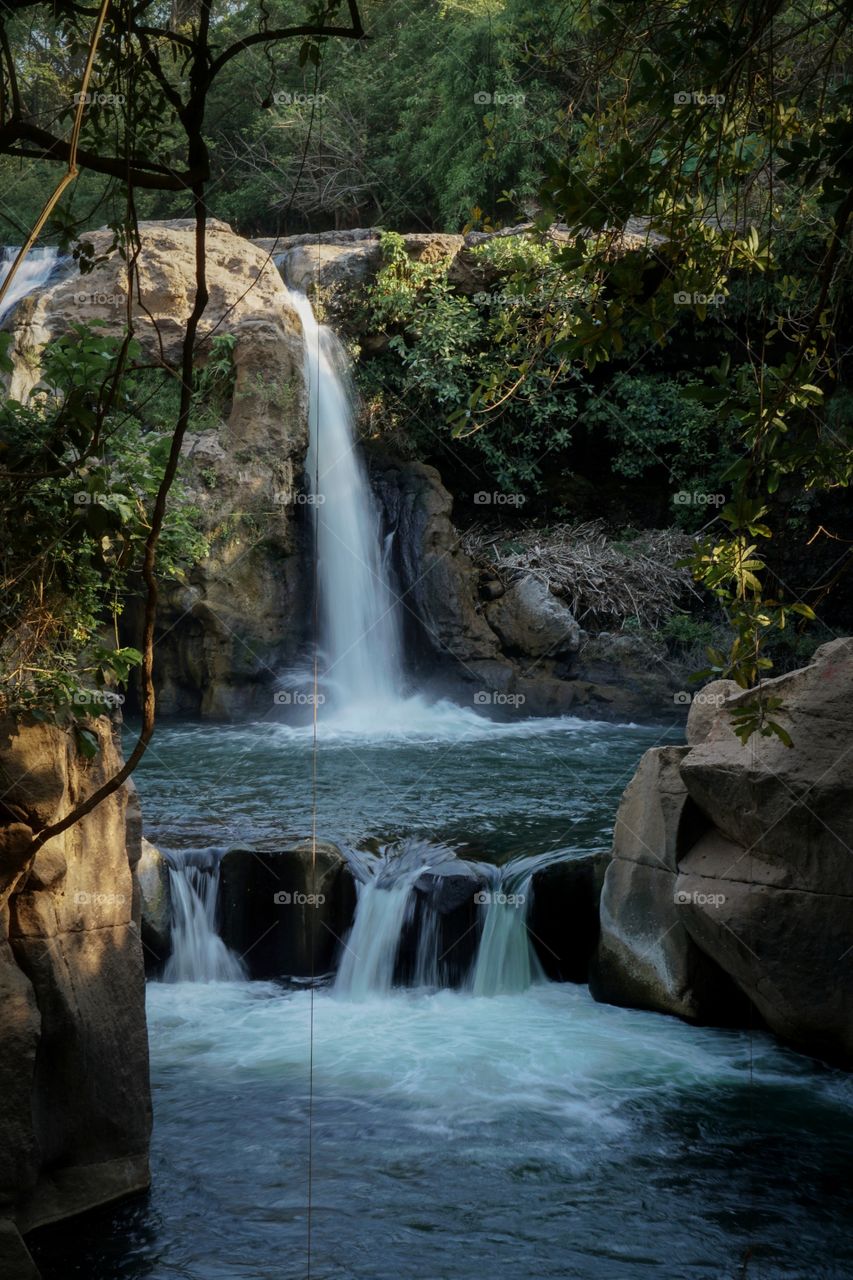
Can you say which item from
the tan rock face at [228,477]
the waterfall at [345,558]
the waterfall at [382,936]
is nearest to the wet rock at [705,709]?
the waterfall at [382,936]

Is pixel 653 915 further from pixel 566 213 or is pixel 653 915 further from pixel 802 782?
pixel 566 213

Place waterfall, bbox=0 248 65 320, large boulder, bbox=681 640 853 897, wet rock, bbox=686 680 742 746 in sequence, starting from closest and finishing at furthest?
1. large boulder, bbox=681 640 853 897
2. wet rock, bbox=686 680 742 746
3. waterfall, bbox=0 248 65 320

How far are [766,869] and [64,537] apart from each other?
334cm

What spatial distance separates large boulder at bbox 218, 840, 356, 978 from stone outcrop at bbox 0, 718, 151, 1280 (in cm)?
263

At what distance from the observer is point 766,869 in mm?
5359

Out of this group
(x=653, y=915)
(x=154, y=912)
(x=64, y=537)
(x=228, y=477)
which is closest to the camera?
(x=64, y=537)

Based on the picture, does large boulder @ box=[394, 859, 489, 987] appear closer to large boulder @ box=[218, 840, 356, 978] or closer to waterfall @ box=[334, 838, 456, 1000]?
waterfall @ box=[334, 838, 456, 1000]

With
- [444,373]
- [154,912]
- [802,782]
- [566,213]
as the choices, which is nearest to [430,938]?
[154,912]

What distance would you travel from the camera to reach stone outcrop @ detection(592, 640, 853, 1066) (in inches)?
202

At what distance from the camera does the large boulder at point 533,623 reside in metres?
13.1

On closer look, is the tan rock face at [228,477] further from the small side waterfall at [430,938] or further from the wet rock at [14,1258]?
the wet rock at [14,1258]

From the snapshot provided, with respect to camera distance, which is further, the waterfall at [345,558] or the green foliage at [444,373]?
→ the green foliage at [444,373]

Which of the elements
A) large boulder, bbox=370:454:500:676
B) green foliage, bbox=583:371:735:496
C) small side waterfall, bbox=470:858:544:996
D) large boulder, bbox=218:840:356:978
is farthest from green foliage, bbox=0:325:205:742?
green foliage, bbox=583:371:735:496

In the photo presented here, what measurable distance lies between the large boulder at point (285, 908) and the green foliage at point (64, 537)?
307 centimetres
